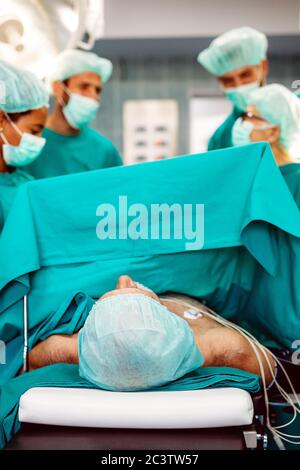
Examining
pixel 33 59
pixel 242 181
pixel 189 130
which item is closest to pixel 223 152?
pixel 242 181

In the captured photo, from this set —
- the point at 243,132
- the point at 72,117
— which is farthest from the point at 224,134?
the point at 72,117

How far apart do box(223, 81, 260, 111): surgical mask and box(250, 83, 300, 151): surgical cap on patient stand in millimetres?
677

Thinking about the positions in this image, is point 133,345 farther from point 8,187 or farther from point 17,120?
point 17,120

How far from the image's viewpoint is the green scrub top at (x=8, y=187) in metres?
2.37

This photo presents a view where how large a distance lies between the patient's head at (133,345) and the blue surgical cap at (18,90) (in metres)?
1.29

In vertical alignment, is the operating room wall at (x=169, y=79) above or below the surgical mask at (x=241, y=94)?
above

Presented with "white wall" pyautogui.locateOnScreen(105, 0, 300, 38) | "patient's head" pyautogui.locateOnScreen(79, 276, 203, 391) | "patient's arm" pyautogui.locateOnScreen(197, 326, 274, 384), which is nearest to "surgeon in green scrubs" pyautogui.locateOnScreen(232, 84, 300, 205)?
"patient's arm" pyautogui.locateOnScreen(197, 326, 274, 384)

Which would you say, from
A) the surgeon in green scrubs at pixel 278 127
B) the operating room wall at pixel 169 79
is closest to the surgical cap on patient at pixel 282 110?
the surgeon in green scrubs at pixel 278 127

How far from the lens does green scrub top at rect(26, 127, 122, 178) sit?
3287 millimetres

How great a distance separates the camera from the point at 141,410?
56.9 inches

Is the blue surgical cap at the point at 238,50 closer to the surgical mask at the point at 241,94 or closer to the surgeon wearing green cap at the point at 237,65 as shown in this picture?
the surgeon wearing green cap at the point at 237,65

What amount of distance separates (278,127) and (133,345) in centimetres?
145

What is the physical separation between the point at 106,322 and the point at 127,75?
4.99 m
